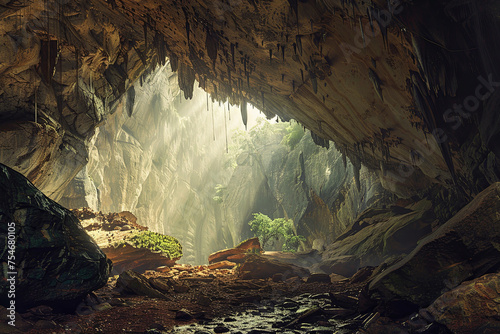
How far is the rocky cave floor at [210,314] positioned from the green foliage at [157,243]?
4.08m

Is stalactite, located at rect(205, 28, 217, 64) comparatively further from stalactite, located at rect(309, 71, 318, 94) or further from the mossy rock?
the mossy rock

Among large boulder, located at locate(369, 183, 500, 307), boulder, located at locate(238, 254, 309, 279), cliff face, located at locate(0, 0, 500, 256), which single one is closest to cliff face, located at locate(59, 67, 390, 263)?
cliff face, located at locate(0, 0, 500, 256)

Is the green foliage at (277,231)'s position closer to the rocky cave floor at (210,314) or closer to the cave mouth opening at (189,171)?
the cave mouth opening at (189,171)

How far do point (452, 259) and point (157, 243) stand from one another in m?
11.2

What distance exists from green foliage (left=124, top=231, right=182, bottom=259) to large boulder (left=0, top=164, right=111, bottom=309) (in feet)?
23.4

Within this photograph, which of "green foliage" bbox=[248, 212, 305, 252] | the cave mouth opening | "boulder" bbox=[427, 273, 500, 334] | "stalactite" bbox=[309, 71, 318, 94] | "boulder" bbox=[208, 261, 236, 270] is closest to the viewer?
"boulder" bbox=[427, 273, 500, 334]

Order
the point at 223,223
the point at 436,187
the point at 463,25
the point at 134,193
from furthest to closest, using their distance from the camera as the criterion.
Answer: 1. the point at 223,223
2. the point at 134,193
3. the point at 436,187
4. the point at 463,25

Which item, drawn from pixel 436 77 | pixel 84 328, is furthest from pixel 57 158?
pixel 436 77

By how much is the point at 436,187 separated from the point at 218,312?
1357 cm

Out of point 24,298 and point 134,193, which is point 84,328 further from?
point 134,193

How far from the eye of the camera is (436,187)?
14.6 metres

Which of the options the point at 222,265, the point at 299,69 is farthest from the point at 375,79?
the point at 222,265

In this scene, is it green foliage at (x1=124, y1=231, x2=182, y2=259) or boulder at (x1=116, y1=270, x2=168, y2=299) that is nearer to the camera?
boulder at (x1=116, y1=270, x2=168, y2=299)

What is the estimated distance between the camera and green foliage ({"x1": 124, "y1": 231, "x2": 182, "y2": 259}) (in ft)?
39.7
